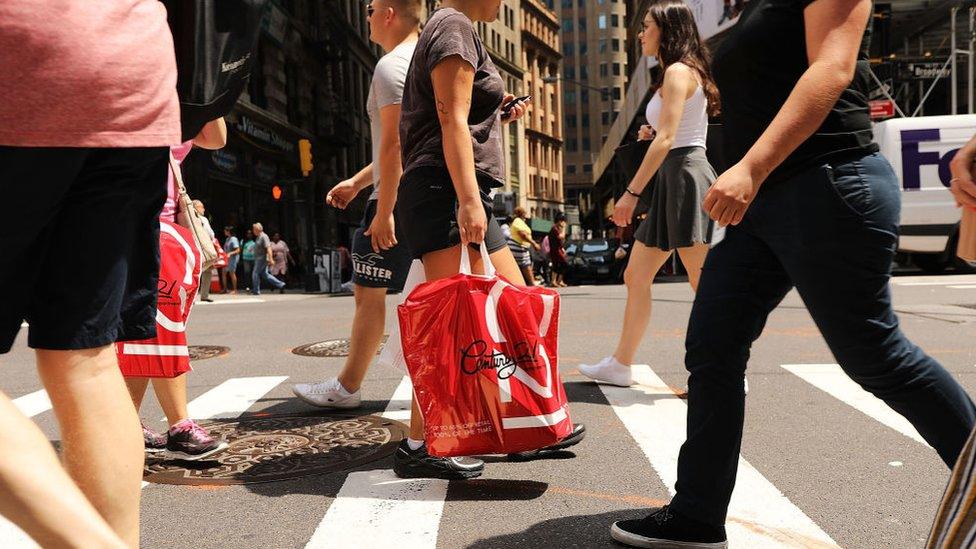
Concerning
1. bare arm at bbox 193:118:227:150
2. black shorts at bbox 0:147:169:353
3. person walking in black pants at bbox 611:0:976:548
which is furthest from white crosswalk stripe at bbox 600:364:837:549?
bare arm at bbox 193:118:227:150

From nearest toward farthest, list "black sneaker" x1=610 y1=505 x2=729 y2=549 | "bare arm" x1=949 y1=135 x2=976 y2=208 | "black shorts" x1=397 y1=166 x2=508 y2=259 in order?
"bare arm" x1=949 y1=135 x2=976 y2=208, "black sneaker" x1=610 y1=505 x2=729 y2=549, "black shorts" x1=397 y1=166 x2=508 y2=259

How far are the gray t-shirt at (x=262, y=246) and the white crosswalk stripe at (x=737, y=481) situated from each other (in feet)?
51.5

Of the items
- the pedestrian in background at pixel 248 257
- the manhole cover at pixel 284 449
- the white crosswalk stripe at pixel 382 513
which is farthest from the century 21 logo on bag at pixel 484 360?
the pedestrian in background at pixel 248 257

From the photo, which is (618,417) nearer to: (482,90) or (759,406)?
(759,406)

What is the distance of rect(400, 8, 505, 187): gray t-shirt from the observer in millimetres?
2973

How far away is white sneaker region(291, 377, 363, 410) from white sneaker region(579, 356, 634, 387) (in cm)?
153

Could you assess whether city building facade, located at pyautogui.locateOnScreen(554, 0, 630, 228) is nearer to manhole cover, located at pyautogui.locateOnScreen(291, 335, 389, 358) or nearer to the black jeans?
manhole cover, located at pyautogui.locateOnScreen(291, 335, 389, 358)

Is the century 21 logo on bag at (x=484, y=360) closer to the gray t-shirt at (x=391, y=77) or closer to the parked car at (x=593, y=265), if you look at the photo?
the gray t-shirt at (x=391, y=77)

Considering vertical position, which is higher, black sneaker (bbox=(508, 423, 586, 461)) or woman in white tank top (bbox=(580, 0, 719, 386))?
woman in white tank top (bbox=(580, 0, 719, 386))

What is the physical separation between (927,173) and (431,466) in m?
16.1

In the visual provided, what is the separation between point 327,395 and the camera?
4.51 meters

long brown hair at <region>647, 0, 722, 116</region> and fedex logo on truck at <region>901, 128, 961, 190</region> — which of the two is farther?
fedex logo on truck at <region>901, 128, 961, 190</region>

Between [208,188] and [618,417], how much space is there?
20970mm

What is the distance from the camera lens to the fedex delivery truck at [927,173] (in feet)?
53.0
